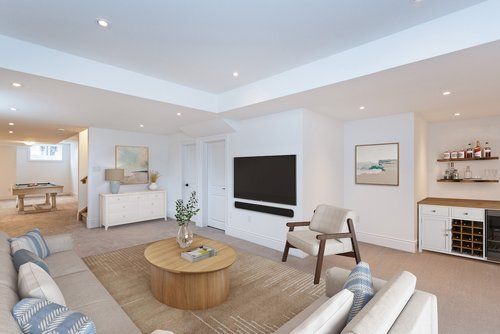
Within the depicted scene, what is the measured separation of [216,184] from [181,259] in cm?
320

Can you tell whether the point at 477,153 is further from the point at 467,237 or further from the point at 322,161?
the point at 322,161

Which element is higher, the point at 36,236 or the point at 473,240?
the point at 36,236

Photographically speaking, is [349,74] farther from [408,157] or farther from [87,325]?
[87,325]

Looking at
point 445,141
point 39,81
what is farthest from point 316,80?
point 445,141

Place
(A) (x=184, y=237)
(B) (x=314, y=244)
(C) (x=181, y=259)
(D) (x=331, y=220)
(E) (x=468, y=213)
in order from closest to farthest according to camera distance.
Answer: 1. (C) (x=181, y=259)
2. (A) (x=184, y=237)
3. (B) (x=314, y=244)
4. (D) (x=331, y=220)
5. (E) (x=468, y=213)

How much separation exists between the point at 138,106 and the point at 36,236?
2.17m

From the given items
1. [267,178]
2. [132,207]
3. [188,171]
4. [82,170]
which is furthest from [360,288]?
[82,170]

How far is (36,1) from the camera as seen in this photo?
6.21 feet

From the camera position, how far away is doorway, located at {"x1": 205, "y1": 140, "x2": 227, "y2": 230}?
18.4 ft

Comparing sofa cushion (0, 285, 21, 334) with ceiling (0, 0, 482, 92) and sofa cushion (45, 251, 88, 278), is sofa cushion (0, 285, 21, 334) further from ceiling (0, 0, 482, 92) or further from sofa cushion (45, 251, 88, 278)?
ceiling (0, 0, 482, 92)

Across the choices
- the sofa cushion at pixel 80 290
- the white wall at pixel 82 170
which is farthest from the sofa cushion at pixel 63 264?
the white wall at pixel 82 170

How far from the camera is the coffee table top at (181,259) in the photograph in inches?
94.6

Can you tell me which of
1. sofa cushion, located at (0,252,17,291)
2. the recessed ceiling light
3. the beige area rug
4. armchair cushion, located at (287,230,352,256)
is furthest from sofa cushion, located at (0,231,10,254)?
armchair cushion, located at (287,230,352,256)

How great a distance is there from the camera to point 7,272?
5.27ft
